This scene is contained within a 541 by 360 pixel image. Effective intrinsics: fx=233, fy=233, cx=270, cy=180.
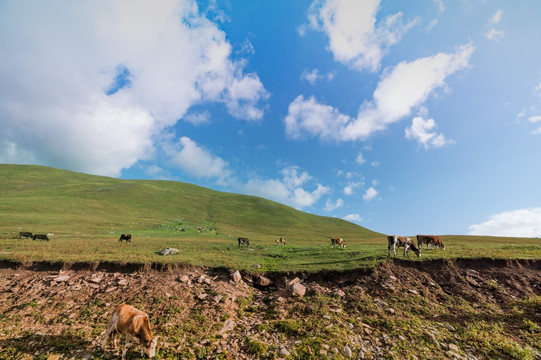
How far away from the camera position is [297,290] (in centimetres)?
1427

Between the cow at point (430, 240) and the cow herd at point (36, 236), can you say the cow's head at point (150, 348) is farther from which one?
the cow herd at point (36, 236)

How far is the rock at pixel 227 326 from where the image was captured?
10.7 meters

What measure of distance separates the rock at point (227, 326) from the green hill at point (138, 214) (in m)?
16.0

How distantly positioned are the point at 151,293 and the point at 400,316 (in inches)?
542

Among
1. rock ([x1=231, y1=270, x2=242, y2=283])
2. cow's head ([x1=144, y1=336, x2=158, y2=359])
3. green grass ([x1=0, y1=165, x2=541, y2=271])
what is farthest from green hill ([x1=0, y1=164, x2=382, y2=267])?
cow's head ([x1=144, y1=336, x2=158, y2=359])

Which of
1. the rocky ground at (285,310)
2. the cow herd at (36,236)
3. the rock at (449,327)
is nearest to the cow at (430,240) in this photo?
the rocky ground at (285,310)

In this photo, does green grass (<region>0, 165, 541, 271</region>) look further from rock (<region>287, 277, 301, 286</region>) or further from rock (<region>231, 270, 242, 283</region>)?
rock (<region>287, 277, 301, 286</region>)

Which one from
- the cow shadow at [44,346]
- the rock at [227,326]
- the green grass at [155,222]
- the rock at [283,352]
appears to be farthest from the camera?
the green grass at [155,222]

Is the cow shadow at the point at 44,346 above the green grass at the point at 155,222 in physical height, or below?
below

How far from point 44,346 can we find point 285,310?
10.4 metres

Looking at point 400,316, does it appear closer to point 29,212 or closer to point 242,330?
point 242,330

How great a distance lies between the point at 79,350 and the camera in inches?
363

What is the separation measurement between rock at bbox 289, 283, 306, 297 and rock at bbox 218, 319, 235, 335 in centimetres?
422

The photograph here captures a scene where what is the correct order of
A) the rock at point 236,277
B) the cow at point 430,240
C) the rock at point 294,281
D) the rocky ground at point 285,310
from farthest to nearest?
the cow at point 430,240
the rock at point 236,277
the rock at point 294,281
the rocky ground at point 285,310
